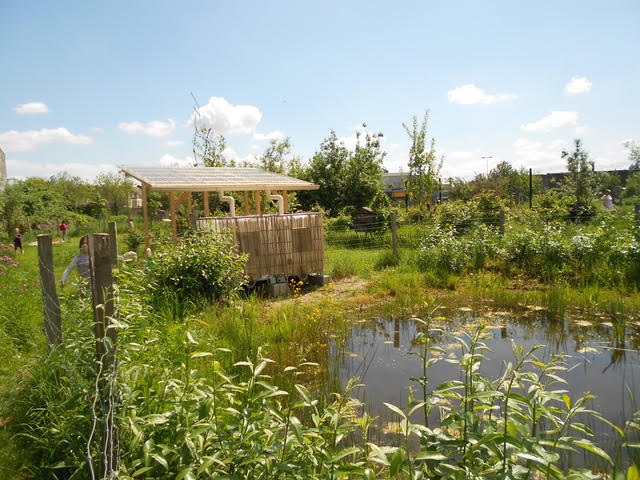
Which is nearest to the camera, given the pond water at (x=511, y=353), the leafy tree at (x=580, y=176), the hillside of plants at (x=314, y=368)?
the hillside of plants at (x=314, y=368)

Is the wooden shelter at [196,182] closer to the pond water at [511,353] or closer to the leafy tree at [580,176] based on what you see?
the pond water at [511,353]

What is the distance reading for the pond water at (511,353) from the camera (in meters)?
3.83

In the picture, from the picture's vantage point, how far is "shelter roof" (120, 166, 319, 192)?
373 inches

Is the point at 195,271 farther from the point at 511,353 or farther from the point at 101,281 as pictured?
the point at 511,353

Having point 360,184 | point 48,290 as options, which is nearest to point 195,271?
point 48,290

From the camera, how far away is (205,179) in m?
10.6

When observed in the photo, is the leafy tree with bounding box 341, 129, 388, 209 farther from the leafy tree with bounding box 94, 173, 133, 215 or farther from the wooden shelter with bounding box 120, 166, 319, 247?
the leafy tree with bounding box 94, 173, 133, 215

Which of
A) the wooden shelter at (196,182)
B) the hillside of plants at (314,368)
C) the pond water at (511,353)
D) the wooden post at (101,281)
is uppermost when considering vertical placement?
the wooden shelter at (196,182)

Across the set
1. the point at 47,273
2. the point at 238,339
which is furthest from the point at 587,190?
→ the point at 47,273

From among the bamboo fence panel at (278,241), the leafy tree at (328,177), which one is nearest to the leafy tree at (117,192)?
the leafy tree at (328,177)

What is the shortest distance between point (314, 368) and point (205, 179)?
23.7ft

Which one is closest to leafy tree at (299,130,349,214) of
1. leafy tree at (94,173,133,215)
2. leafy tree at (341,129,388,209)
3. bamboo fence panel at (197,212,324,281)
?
leafy tree at (341,129,388,209)

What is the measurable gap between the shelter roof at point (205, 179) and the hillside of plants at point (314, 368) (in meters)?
2.00

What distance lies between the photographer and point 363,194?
18.6 m
